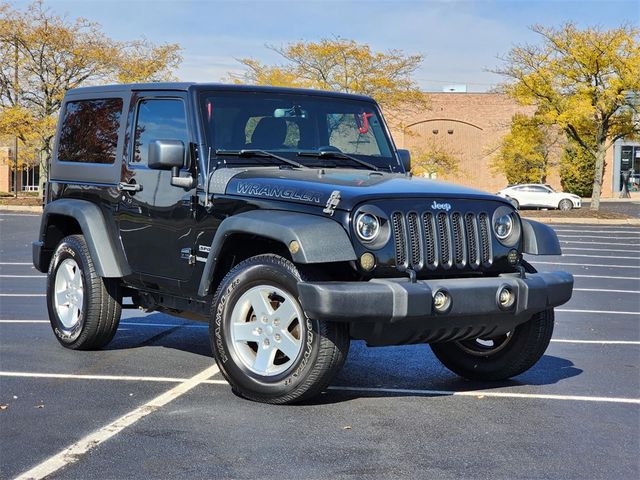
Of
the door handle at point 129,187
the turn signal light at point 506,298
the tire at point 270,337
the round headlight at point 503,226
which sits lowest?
the tire at point 270,337

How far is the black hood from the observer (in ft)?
18.4

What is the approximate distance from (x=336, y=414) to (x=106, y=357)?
2.60 meters

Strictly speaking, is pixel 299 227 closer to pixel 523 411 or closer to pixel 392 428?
pixel 392 428

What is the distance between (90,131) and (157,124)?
39.1 inches

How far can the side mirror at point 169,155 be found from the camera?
6.38 m

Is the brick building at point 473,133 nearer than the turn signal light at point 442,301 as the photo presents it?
No

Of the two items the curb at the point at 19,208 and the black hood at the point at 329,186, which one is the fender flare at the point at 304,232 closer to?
the black hood at the point at 329,186

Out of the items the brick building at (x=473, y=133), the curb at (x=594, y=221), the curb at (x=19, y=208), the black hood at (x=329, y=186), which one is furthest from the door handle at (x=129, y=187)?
the brick building at (x=473, y=133)

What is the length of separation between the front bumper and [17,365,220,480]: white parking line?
120cm

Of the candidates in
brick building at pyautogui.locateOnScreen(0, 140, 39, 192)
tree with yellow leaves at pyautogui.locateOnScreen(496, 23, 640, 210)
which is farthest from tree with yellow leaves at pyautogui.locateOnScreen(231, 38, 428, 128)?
brick building at pyautogui.locateOnScreen(0, 140, 39, 192)

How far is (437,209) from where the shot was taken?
5766 mm

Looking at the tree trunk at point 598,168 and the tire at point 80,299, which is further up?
the tree trunk at point 598,168

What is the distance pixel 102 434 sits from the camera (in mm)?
5062

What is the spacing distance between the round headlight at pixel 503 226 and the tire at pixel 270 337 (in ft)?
4.25
